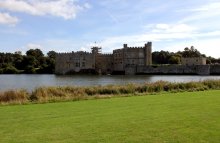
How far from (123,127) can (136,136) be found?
0.99 meters

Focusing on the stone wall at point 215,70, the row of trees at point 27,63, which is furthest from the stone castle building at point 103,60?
the stone wall at point 215,70

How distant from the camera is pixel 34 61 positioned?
390ft

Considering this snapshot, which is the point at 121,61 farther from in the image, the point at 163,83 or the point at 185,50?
the point at 163,83

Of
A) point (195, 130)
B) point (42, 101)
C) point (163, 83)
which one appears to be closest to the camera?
point (195, 130)

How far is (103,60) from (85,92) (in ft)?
315

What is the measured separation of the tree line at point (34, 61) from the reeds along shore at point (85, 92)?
95.1 meters

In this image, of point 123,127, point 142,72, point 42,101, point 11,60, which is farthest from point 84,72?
point 123,127

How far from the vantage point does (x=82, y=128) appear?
8500mm

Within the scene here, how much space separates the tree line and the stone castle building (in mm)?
6419

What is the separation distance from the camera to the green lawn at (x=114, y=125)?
24.6ft

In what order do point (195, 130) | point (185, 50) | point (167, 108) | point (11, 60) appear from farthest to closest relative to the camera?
point (185, 50) < point (11, 60) < point (167, 108) < point (195, 130)

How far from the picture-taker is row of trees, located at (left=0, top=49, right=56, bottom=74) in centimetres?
11662

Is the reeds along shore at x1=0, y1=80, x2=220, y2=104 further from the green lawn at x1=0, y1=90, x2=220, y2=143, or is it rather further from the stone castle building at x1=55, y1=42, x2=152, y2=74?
the stone castle building at x1=55, y1=42, x2=152, y2=74

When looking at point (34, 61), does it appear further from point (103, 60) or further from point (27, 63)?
point (103, 60)
